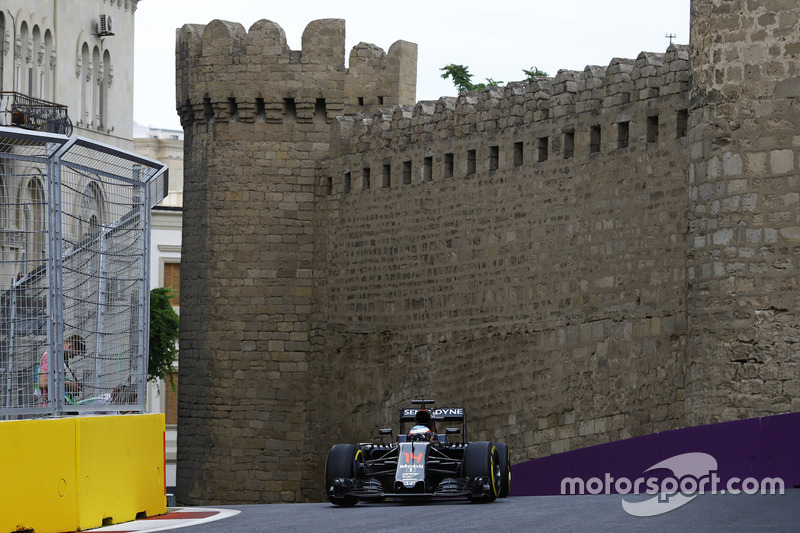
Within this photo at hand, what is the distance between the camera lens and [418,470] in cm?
1454

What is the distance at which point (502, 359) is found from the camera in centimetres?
2100

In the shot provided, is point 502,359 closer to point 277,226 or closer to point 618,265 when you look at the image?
point 618,265

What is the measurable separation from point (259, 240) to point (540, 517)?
45.7ft

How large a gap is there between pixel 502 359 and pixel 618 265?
2.56 m

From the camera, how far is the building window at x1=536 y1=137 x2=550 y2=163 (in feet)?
67.5

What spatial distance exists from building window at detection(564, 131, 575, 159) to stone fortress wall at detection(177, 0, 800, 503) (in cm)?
2

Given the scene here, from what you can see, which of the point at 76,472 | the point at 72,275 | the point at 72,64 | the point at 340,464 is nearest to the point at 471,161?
the point at 340,464

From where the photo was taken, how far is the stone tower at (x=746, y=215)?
1598 centimetres

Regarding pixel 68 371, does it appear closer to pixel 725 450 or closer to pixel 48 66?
pixel 725 450

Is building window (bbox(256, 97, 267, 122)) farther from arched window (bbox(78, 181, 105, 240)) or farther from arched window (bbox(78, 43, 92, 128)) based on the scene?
arched window (bbox(78, 181, 105, 240))

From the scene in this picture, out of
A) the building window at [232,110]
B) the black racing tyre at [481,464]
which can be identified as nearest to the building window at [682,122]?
the black racing tyre at [481,464]

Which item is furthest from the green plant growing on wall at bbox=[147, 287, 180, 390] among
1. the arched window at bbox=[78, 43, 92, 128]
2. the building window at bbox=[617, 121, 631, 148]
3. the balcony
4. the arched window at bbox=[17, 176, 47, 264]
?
the arched window at bbox=[17, 176, 47, 264]

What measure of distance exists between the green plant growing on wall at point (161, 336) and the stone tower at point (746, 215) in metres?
24.6

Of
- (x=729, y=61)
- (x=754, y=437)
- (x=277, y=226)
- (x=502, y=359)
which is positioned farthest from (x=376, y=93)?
(x=754, y=437)
